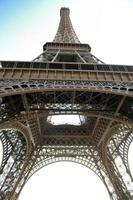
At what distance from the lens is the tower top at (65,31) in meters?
30.7

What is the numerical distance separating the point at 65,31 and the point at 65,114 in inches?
792

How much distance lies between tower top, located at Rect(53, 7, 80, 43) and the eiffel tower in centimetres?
35

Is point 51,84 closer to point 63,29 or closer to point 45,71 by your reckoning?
point 45,71

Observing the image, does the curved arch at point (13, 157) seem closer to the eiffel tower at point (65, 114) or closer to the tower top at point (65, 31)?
the eiffel tower at point (65, 114)

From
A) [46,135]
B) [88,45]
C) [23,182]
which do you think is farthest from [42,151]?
[88,45]

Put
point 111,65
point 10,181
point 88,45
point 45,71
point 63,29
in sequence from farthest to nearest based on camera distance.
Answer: point 63,29
point 88,45
point 10,181
point 111,65
point 45,71

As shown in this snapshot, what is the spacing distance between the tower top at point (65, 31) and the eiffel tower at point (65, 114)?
0.35m

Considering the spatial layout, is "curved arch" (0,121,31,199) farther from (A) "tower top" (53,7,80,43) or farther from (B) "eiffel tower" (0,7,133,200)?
(A) "tower top" (53,7,80,43)

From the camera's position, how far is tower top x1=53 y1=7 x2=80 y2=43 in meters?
30.7

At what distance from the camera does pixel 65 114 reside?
16.1 meters

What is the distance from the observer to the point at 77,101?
56.1 feet

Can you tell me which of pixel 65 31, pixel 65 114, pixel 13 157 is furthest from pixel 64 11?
pixel 65 114

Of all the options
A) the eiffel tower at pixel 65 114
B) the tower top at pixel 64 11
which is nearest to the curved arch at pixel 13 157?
the eiffel tower at pixel 65 114

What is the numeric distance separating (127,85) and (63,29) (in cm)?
2071
